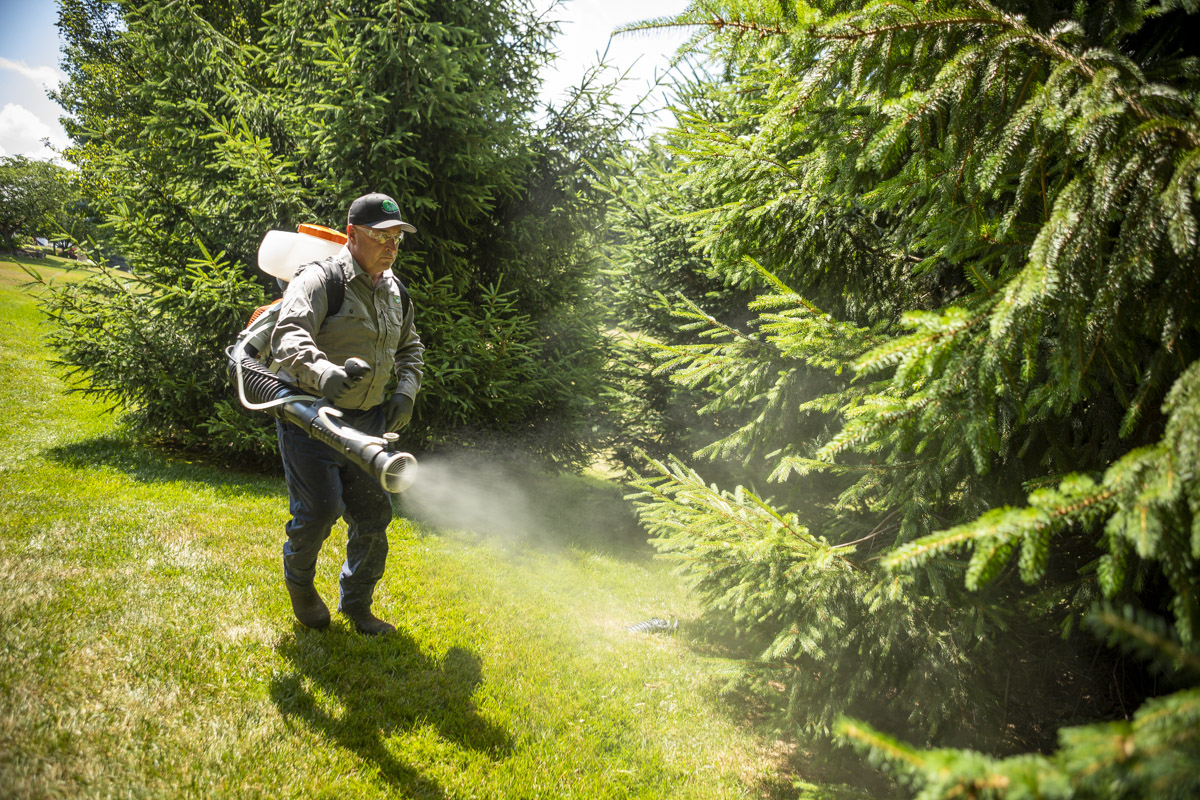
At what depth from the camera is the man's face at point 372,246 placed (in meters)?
3.13

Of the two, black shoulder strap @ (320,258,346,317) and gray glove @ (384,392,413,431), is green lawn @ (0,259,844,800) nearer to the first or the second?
gray glove @ (384,392,413,431)

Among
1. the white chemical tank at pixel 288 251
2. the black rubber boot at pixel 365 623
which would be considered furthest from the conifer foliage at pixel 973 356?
the white chemical tank at pixel 288 251

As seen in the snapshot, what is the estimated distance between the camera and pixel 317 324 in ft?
9.90

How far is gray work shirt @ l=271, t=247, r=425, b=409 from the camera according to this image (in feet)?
9.07

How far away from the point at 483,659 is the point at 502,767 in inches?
36.9

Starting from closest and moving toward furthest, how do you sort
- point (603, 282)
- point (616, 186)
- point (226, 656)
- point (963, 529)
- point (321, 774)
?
point (963, 529) → point (321, 774) → point (226, 656) → point (616, 186) → point (603, 282)

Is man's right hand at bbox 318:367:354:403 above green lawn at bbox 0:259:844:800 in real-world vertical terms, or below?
above

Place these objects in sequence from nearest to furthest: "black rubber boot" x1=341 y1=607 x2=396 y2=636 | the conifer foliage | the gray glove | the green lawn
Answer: the conifer foliage
the green lawn
the gray glove
"black rubber boot" x1=341 y1=607 x2=396 y2=636

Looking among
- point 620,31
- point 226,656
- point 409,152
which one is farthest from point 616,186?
point 226,656

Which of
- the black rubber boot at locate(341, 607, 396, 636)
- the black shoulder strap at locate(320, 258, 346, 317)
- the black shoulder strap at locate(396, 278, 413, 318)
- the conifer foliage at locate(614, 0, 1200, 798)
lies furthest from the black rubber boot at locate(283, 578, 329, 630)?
the conifer foliage at locate(614, 0, 1200, 798)

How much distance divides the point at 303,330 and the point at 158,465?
5.61 m

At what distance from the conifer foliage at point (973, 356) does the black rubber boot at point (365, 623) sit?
2025 mm

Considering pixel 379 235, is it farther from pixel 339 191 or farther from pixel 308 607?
pixel 339 191

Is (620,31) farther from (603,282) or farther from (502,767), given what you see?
(603,282)
